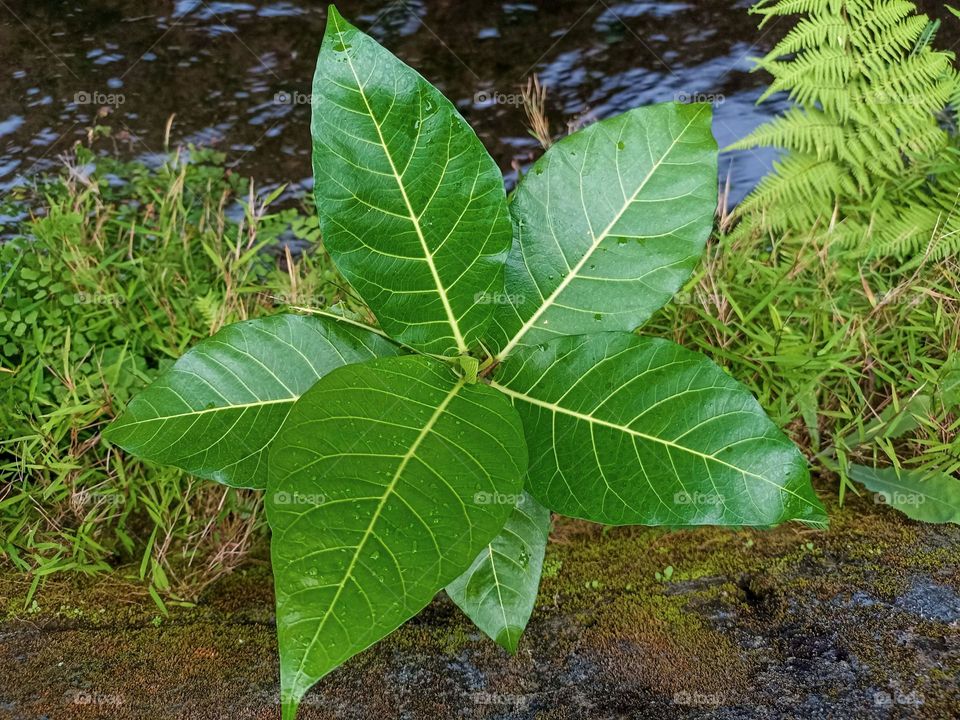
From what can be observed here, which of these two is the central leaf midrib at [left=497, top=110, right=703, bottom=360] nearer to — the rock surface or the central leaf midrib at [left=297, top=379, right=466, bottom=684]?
the central leaf midrib at [left=297, top=379, right=466, bottom=684]

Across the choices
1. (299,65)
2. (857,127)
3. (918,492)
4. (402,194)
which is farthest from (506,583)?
(299,65)

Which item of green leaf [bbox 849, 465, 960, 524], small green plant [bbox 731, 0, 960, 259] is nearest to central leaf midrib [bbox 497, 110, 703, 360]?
green leaf [bbox 849, 465, 960, 524]

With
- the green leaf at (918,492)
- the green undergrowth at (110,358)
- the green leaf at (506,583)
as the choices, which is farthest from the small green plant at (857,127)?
the green undergrowth at (110,358)

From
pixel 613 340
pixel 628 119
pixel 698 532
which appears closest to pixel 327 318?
pixel 613 340

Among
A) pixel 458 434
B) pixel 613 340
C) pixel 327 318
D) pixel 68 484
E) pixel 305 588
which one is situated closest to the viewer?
pixel 305 588

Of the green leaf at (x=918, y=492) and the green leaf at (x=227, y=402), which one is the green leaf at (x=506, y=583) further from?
the green leaf at (x=918, y=492)

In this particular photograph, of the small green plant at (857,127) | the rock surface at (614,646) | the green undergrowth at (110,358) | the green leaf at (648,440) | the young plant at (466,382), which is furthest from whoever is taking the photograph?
the small green plant at (857,127)

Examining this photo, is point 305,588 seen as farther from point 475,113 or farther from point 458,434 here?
point 475,113
